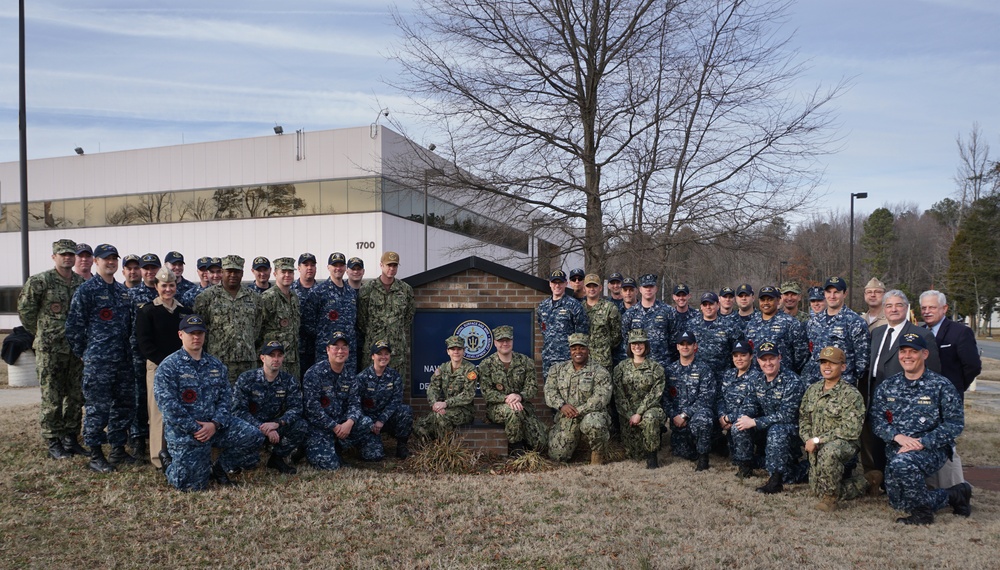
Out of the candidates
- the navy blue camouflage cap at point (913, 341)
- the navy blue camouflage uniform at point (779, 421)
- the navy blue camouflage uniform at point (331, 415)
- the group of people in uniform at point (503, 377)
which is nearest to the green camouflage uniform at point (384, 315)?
the group of people in uniform at point (503, 377)

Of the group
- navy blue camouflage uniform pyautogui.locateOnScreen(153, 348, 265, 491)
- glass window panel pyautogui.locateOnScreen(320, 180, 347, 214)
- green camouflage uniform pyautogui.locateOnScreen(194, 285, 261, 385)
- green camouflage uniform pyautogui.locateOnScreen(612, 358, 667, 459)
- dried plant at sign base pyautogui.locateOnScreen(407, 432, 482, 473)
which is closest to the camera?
navy blue camouflage uniform pyautogui.locateOnScreen(153, 348, 265, 491)

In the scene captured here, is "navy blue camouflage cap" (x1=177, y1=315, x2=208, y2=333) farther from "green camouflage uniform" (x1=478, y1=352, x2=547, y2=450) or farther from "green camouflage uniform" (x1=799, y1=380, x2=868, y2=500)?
"green camouflage uniform" (x1=799, y1=380, x2=868, y2=500)

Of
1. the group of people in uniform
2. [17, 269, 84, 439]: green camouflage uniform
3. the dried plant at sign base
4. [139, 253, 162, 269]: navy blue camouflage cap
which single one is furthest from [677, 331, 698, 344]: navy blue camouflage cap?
[17, 269, 84, 439]: green camouflage uniform

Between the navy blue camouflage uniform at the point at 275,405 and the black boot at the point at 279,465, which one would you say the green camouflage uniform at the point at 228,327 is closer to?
the navy blue camouflage uniform at the point at 275,405

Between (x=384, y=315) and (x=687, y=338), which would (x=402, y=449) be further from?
(x=687, y=338)

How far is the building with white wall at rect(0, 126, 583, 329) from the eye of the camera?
27203mm

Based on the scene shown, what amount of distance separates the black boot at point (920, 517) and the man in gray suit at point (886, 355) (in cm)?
83

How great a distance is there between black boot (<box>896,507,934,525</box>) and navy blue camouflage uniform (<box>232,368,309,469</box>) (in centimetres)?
522

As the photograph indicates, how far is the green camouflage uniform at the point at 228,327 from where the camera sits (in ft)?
22.3

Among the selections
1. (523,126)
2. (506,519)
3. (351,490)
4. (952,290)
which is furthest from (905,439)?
(952,290)

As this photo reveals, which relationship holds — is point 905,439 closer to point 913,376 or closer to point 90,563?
point 913,376

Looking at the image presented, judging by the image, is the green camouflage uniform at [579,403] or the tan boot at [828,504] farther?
the green camouflage uniform at [579,403]

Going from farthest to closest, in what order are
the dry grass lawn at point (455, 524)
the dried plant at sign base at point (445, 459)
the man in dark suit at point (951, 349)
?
1. the dried plant at sign base at point (445, 459)
2. the man in dark suit at point (951, 349)
3. the dry grass lawn at point (455, 524)

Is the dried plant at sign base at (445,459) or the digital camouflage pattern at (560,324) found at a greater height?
the digital camouflage pattern at (560,324)
